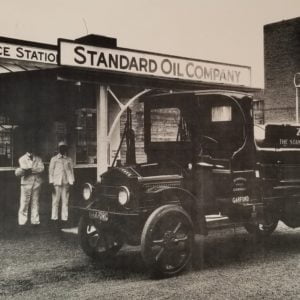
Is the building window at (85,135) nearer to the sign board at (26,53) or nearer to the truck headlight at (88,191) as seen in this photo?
the sign board at (26,53)

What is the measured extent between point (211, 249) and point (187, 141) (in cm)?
171

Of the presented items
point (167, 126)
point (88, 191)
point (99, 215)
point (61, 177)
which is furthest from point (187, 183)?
point (61, 177)

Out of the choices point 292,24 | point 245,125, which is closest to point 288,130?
point 245,125

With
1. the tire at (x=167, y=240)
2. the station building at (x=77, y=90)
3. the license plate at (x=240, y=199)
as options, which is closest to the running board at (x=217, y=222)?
the license plate at (x=240, y=199)

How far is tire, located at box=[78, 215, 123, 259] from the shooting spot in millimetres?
6355

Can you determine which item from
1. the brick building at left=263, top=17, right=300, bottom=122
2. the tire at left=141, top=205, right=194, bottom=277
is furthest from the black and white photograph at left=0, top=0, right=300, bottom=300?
the brick building at left=263, top=17, right=300, bottom=122

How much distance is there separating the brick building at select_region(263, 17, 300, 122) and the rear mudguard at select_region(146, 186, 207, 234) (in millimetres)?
13737

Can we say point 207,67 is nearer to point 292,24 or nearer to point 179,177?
point 179,177

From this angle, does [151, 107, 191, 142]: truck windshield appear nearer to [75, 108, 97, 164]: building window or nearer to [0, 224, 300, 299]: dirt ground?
[0, 224, 300, 299]: dirt ground

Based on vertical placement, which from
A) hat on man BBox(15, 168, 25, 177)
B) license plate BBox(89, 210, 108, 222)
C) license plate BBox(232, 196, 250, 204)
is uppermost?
hat on man BBox(15, 168, 25, 177)

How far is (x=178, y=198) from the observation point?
5930 mm

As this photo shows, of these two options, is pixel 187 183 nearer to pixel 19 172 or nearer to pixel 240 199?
pixel 240 199

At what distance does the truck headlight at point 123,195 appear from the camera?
5.71 m

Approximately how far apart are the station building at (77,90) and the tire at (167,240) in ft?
9.15
